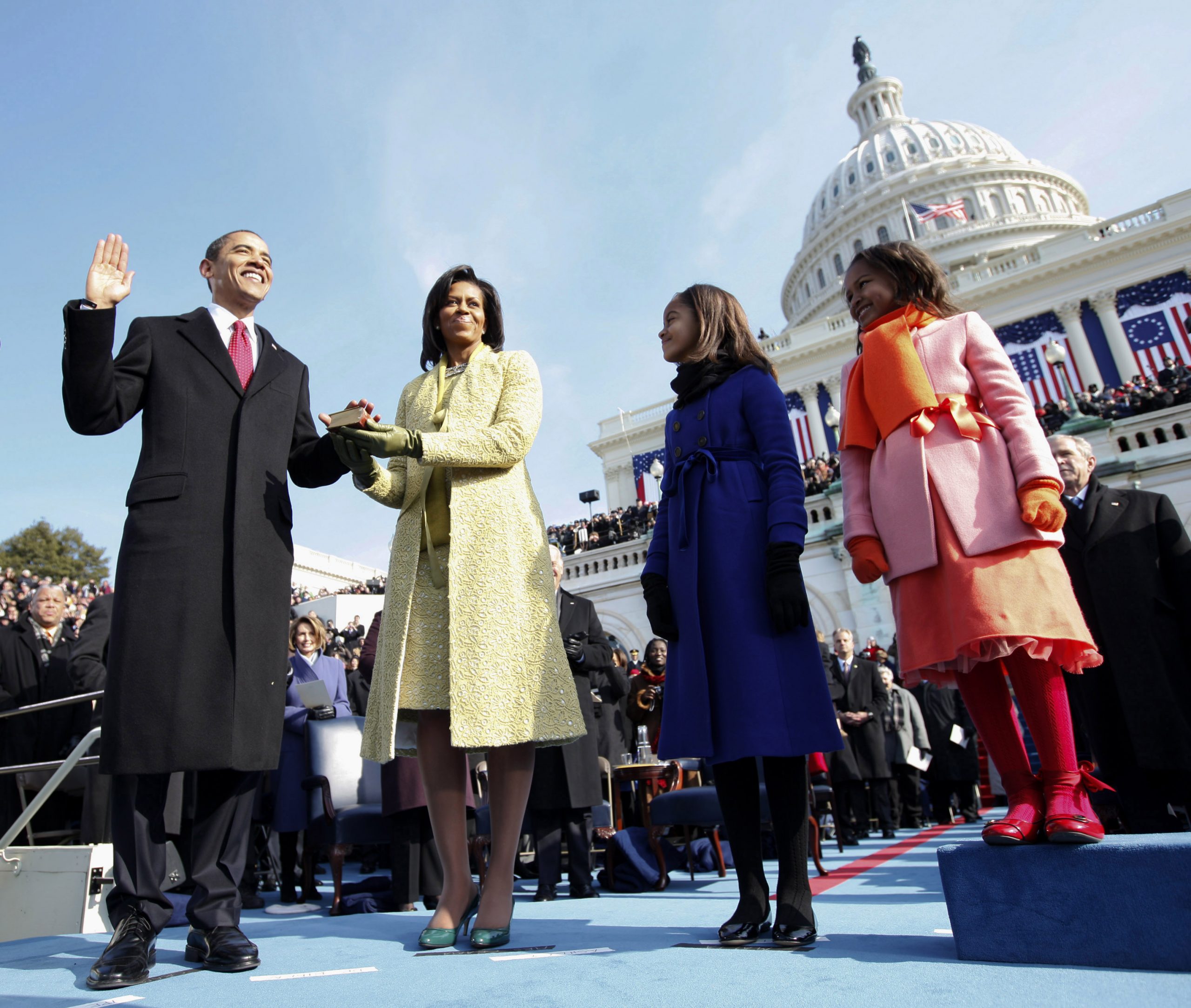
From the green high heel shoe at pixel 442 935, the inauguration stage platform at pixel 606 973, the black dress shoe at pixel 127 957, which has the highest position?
the black dress shoe at pixel 127 957

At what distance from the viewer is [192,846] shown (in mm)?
2299

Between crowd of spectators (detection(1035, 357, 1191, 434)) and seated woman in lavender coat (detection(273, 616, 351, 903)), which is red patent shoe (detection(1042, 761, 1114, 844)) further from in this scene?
crowd of spectators (detection(1035, 357, 1191, 434))

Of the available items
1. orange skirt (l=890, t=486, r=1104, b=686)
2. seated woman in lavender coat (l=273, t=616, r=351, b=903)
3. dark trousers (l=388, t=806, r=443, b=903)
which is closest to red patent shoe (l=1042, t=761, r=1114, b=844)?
orange skirt (l=890, t=486, r=1104, b=686)

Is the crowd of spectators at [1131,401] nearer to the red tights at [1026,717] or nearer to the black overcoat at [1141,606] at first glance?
the black overcoat at [1141,606]

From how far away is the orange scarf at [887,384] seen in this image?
2.44m

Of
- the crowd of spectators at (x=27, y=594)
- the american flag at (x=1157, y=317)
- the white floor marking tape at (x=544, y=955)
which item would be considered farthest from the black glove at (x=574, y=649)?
the american flag at (x=1157, y=317)

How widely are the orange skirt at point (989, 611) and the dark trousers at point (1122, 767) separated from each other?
5.62 feet

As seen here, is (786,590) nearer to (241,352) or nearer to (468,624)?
(468,624)

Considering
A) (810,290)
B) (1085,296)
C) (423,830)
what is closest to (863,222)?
(810,290)

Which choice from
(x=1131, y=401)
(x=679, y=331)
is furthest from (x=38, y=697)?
(x=1131, y=401)

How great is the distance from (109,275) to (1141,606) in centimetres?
→ 410

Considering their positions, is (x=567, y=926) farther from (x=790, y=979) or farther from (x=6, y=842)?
(x=6, y=842)

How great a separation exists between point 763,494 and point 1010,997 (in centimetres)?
150

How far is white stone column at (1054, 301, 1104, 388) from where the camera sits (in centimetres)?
3491
